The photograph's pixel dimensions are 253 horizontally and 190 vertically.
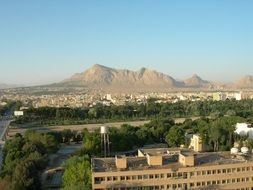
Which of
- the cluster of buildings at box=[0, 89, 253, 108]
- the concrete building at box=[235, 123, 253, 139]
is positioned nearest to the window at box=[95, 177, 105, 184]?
the concrete building at box=[235, 123, 253, 139]

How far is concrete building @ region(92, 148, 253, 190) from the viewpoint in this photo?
27781 mm

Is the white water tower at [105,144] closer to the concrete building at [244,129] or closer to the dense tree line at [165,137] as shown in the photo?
the dense tree line at [165,137]

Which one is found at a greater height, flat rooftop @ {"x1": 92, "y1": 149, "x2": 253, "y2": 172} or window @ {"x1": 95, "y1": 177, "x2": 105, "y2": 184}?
flat rooftop @ {"x1": 92, "y1": 149, "x2": 253, "y2": 172}

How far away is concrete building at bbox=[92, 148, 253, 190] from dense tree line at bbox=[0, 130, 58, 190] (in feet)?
16.3

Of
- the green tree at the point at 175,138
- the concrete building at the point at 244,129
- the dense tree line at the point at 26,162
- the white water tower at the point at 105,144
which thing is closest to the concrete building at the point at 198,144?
the green tree at the point at 175,138

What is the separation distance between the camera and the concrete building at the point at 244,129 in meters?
50.2

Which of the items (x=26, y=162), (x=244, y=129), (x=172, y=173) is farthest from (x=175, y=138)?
(x=172, y=173)

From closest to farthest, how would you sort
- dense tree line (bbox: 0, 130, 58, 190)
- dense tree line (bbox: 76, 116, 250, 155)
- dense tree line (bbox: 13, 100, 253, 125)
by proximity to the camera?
dense tree line (bbox: 0, 130, 58, 190), dense tree line (bbox: 76, 116, 250, 155), dense tree line (bbox: 13, 100, 253, 125)

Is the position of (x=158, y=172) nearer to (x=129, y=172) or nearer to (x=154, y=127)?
(x=129, y=172)

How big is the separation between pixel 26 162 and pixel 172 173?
11.9 m

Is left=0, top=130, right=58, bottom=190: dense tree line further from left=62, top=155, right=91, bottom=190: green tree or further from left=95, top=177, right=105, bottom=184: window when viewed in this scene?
left=95, top=177, right=105, bottom=184: window

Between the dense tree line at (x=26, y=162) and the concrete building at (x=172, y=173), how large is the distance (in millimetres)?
4954

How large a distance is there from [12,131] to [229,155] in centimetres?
4201

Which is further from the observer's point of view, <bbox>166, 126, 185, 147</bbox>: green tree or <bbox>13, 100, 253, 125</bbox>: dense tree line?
<bbox>13, 100, 253, 125</bbox>: dense tree line
